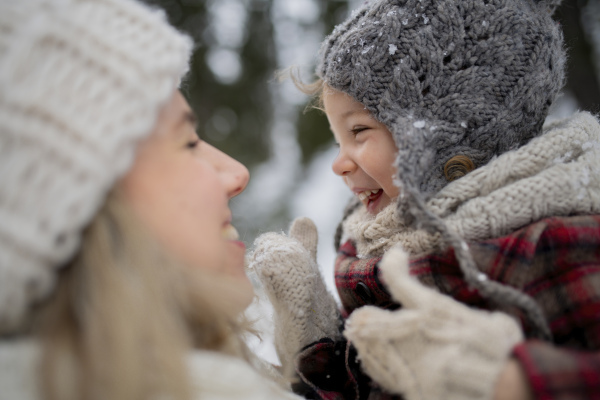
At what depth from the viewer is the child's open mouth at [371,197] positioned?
1236mm

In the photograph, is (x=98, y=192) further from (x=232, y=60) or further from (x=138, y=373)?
(x=232, y=60)

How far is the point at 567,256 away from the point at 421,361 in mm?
356

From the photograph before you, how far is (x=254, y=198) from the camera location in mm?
3232

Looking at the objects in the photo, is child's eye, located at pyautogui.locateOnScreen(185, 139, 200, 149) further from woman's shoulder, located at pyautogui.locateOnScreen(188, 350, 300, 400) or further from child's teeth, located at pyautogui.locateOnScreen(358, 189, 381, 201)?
child's teeth, located at pyautogui.locateOnScreen(358, 189, 381, 201)

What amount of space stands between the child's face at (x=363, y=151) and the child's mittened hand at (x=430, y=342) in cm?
37

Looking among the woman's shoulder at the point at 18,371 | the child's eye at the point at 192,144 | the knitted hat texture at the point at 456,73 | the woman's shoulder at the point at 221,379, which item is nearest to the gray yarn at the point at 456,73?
the knitted hat texture at the point at 456,73

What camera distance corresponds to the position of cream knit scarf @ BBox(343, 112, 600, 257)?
865mm

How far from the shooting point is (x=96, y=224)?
2.25 ft

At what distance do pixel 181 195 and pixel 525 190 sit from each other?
72cm

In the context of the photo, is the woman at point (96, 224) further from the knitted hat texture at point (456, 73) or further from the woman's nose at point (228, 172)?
the knitted hat texture at point (456, 73)

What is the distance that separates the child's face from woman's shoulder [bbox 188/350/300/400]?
64 centimetres

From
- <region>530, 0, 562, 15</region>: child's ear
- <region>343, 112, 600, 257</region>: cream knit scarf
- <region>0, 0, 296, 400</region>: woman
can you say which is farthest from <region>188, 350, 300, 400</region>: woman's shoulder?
<region>530, 0, 562, 15</region>: child's ear

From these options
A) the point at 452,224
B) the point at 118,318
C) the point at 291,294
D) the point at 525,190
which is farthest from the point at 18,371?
Result: the point at 525,190

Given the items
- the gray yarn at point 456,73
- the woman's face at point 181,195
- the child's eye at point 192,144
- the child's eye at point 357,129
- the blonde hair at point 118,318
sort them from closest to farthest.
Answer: the blonde hair at point 118,318 → the woman's face at point 181,195 → the child's eye at point 192,144 → the gray yarn at point 456,73 → the child's eye at point 357,129
